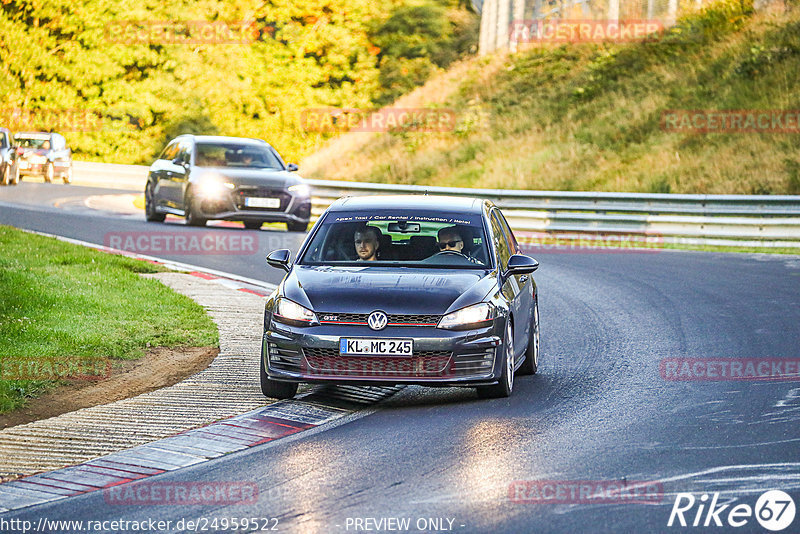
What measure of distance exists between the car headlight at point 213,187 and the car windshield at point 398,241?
13.5 meters

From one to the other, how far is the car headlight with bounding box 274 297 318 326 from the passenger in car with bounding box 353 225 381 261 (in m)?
1.05

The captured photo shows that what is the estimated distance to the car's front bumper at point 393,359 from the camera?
30.2 feet

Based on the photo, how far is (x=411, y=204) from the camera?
431 inches

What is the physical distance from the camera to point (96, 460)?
25.2 feet

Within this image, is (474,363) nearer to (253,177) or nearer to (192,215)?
(253,177)

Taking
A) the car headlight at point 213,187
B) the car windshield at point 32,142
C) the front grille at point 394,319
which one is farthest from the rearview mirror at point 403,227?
the car windshield at point 32,142

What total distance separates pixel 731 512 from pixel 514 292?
417 cm

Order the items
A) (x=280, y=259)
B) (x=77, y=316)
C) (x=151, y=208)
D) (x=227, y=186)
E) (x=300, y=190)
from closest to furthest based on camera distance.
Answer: (x=280, y=259) → (x=77, y=316) → (x=227, y=186) → (x=300, y=190) → (x=151, y=208)

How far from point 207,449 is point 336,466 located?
97 centimetres

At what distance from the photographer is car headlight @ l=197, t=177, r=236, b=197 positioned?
24.1m

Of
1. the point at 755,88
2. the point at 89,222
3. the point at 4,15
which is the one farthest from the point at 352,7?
the point at 89,222

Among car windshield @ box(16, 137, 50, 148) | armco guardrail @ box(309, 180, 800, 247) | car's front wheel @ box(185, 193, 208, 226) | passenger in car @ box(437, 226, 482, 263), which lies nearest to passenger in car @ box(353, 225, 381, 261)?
passenger in car @ box(437, 226, 482, 263)

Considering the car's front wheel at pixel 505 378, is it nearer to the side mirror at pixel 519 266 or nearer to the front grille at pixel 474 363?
the front grille at pixel 474 363

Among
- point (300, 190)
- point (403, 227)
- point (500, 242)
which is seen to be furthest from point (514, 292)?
point (300, 190)
